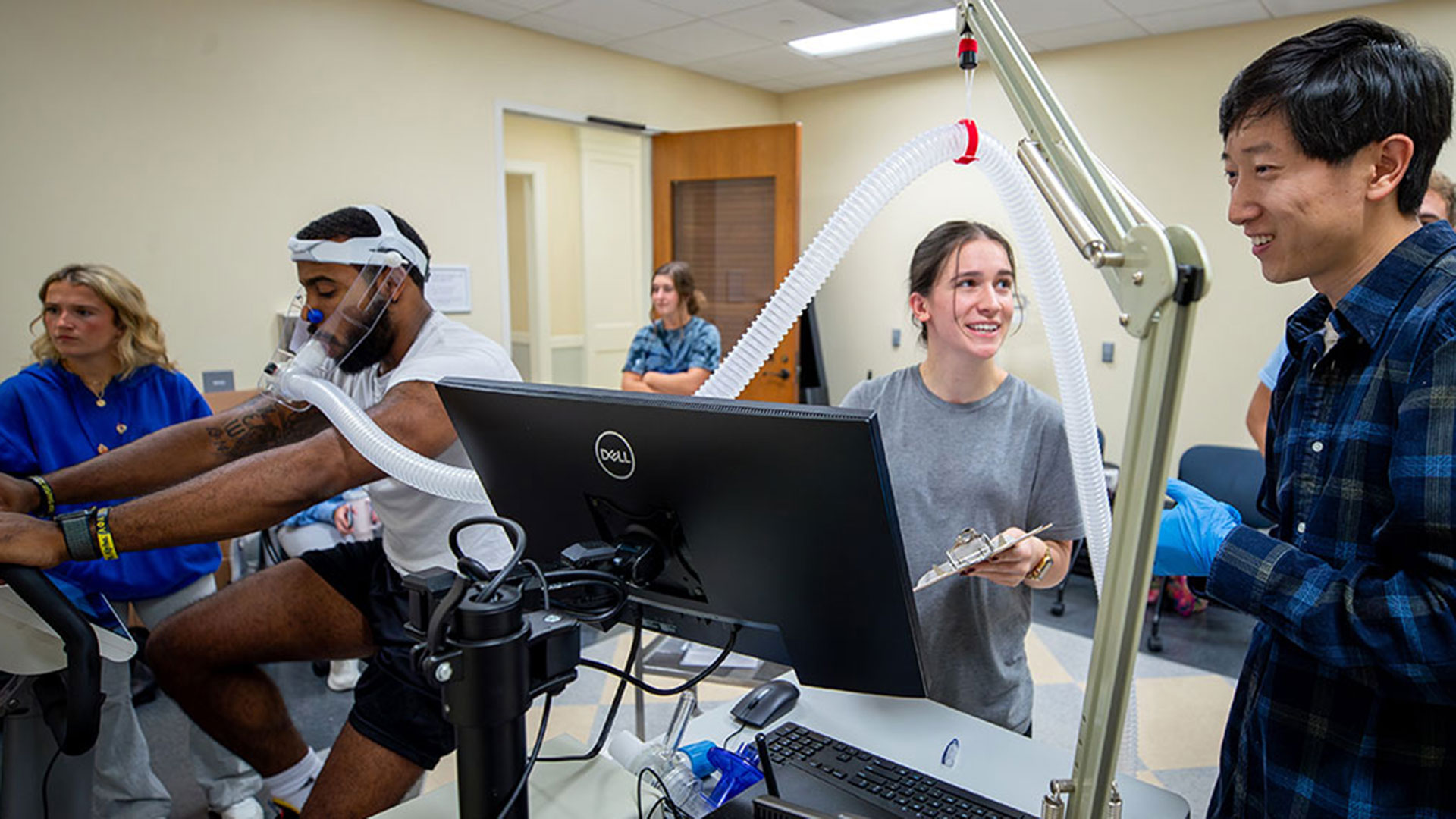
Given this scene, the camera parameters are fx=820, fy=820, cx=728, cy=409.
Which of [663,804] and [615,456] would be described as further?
[663,804]

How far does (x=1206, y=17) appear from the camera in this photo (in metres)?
3.84

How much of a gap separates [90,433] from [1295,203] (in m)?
2.78

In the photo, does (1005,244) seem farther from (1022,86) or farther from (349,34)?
(349,34)

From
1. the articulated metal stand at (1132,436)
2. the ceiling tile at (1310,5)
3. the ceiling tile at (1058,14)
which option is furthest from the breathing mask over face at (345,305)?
the ceiling tile at (1310,5)

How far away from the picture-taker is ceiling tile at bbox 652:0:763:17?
3.65m

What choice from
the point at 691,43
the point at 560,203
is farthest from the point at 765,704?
the point at 560,203

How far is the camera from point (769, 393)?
5125 mm

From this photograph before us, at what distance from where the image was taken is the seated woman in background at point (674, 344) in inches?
155

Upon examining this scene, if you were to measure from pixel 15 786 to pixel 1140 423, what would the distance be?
1.94m

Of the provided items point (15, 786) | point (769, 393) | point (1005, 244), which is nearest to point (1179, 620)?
point (769, 393)

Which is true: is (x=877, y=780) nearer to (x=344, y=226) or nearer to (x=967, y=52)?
(x=967, y=52)

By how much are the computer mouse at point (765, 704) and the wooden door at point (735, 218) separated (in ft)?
11.9

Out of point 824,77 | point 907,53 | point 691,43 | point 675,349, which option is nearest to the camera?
point 675,349

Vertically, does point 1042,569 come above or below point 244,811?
above
